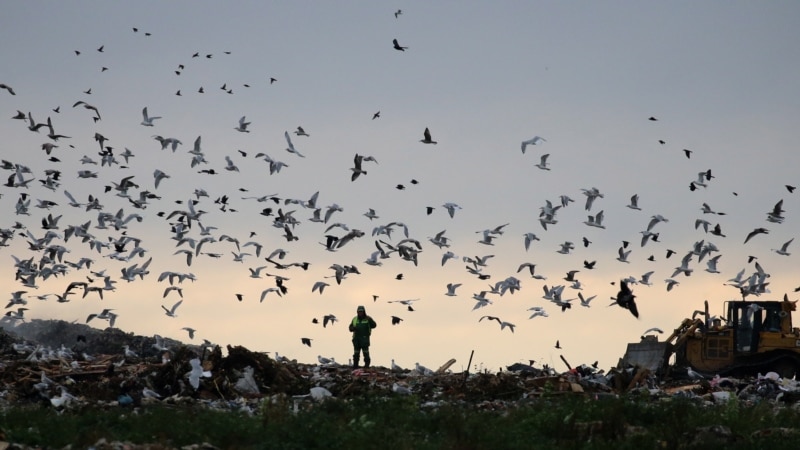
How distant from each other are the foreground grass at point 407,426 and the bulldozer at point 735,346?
33.3 feet

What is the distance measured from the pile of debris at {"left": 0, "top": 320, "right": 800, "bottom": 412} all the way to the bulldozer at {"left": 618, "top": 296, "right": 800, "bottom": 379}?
373 centimetres

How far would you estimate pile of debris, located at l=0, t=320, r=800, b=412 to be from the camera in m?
17.2

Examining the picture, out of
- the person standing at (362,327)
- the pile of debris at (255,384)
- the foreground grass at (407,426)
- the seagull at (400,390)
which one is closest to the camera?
the foreground grass at (407,426)

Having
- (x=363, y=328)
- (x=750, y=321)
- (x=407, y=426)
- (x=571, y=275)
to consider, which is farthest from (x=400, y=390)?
(x=750, y=321)

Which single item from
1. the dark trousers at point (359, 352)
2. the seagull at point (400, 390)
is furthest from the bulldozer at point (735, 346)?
the seagull at point (400, 390)

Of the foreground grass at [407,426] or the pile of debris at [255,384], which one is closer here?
the foreground grass at [407,426]

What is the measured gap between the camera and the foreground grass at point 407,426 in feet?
41.3

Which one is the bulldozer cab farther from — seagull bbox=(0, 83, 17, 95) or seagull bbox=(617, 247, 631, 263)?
seagull bbox=(0, 83, 17, 95)

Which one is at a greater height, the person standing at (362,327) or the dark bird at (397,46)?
the dark bird at (397,46)

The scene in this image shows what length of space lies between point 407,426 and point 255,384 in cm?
534

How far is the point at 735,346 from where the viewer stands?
2572 centimetres

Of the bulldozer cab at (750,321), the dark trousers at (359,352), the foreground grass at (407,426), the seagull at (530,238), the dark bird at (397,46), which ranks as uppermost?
the dark bird at (397,46)

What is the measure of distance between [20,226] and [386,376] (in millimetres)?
9897

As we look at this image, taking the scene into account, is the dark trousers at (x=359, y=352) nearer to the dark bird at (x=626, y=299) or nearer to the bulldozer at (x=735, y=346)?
the bulldozer at (x=735, y=346)
